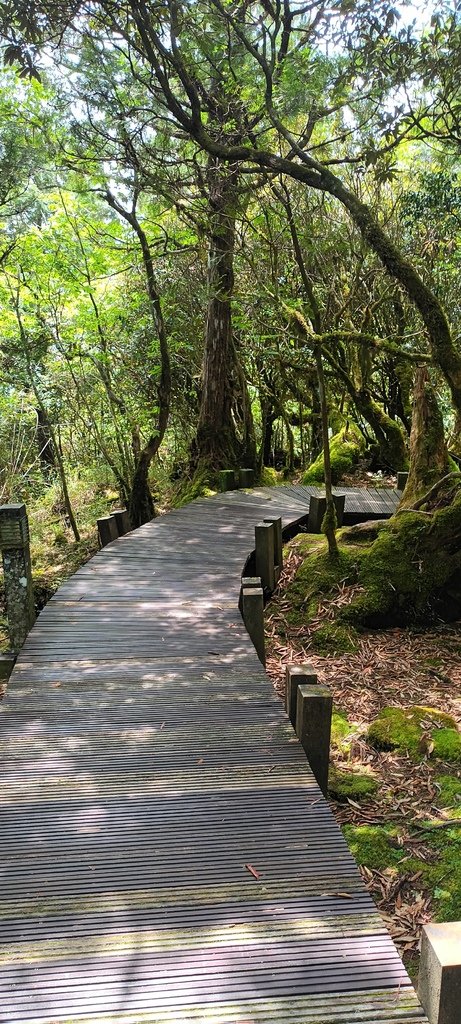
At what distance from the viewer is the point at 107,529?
325 inches

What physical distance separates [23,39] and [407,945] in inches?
285

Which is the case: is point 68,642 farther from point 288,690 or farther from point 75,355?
point 75,355

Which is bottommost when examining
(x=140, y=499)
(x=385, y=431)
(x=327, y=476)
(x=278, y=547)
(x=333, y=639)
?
(x=333, y=639)

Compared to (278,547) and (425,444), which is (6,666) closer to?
(278,547)

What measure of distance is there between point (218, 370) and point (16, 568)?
6.38 m

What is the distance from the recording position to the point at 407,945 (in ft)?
10.3

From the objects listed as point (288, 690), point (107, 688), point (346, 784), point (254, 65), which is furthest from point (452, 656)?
point (254, 65)

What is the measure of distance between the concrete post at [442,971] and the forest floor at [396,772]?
150 cm

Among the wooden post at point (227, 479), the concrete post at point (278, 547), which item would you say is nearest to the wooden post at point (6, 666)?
the concrete post at point (278, 547)

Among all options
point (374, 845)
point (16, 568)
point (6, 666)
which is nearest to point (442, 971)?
point (374, 845)

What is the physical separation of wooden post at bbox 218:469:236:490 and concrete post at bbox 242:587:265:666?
229 inches

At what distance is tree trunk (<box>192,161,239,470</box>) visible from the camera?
1027 centimetres

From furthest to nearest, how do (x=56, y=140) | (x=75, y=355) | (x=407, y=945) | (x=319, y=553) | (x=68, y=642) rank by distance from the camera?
(x=75, y=355)
(x=56, y=140)
(x=319, y=553)
(x=68, y=642)
(x=407, y=945)

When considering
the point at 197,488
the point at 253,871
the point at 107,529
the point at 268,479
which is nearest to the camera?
the point at 253,871
